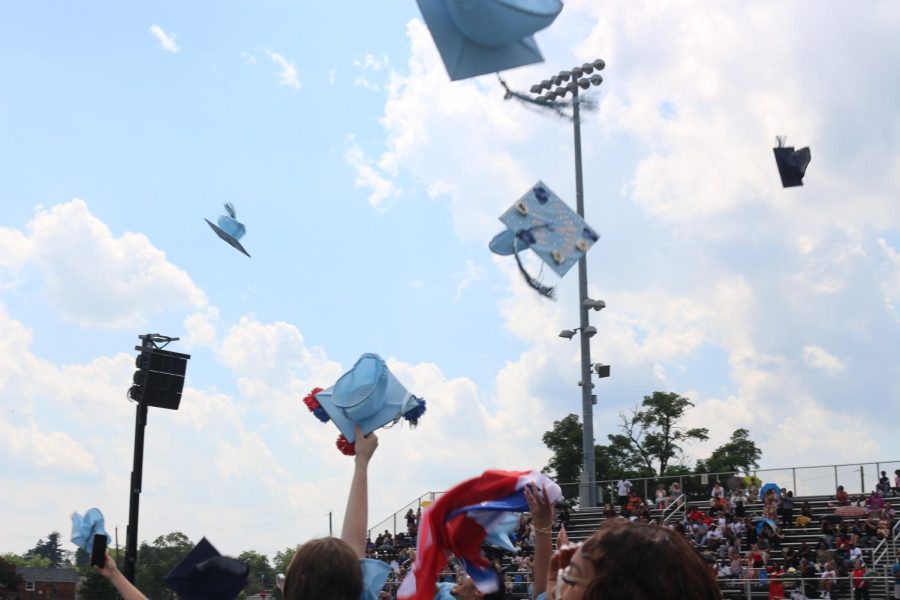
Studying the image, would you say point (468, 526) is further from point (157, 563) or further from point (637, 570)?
point (157, 563)

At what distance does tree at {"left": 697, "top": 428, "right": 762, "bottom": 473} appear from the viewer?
53.7 metres

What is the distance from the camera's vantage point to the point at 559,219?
79.0 ft

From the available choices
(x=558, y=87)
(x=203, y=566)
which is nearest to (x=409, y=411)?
(x=203, y=566)

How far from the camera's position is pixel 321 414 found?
5.30 metres

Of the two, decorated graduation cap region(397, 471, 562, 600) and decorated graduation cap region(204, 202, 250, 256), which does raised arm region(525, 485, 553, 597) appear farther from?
decorated graduation cap region(204, 202, 250, 256)

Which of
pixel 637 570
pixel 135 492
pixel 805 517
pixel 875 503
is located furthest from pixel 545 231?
pixel 637 570

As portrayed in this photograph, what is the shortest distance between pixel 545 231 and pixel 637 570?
72.5ft

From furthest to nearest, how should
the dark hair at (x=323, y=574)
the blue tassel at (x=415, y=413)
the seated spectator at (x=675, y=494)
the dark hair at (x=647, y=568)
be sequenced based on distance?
1. the seated spectator at (x=675, y=494)
2. the blue tassel at (x=415, y=413)
3. the dark hair at (x=323, y=574)
4. the dark hair at (x=647, y=568)

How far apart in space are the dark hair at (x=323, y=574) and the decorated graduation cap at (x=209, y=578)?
1062 millimetres

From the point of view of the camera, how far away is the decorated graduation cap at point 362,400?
17.1 ft

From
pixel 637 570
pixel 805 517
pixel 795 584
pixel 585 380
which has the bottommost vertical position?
pixel 795 584

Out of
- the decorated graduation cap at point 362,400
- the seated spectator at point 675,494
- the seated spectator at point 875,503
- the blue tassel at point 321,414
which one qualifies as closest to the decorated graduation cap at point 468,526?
the decorated graduation cap at point 362,400

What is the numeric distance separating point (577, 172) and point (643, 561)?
24.7 meters

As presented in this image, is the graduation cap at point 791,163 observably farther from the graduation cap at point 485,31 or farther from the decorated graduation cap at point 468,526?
the decorated graduation cap at point 468,526
